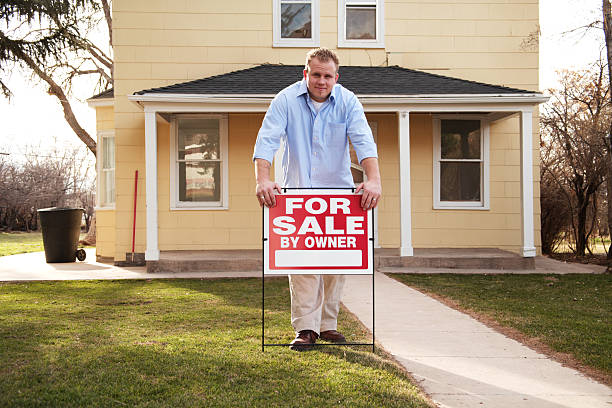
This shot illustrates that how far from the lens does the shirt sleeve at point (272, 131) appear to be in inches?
166

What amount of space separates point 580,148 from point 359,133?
35.0 ft

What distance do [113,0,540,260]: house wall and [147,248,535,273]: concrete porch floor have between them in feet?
3.19

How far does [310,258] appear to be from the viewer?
4285 millimetres

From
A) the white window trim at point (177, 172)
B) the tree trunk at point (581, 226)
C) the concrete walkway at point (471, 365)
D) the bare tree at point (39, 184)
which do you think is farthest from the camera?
the bare tree at point (39, 184)

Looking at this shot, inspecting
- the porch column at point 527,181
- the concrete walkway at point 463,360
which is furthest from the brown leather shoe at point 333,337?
the porch column at point 527,181

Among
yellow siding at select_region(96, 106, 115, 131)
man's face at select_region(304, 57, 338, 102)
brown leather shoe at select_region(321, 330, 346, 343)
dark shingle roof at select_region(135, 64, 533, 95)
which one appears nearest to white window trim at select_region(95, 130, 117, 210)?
yellow siding at select_region(96, 106, 115, 131)

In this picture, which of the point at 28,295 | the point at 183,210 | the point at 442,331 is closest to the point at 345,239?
the point at 442,331

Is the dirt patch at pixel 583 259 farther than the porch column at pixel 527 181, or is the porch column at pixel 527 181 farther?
the dirt patch at pixel 583 259

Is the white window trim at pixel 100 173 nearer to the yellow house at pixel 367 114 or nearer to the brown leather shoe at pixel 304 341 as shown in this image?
the yellow house at pixel 367 114

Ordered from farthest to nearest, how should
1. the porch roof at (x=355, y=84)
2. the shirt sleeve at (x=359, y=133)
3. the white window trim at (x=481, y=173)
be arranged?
the white window trim at (x=481, y=173) < the porch roof at (x=355, y=84) < the shirt sleeve at (x=359, y=133)

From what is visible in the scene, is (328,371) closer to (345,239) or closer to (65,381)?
(345,239)

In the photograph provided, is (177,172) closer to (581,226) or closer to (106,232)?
(106,232)

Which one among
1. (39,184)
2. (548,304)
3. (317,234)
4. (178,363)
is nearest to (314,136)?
(317,234)

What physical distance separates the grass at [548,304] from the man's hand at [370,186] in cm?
187
